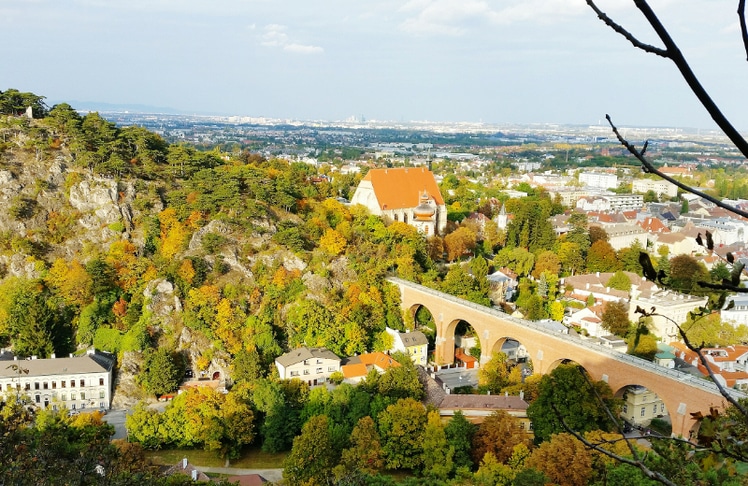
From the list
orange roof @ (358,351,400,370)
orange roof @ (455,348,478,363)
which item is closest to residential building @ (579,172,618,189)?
orange roof @ (455,348,478,363)

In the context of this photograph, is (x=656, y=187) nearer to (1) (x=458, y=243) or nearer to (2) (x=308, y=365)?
(1) (x=458, y=243)

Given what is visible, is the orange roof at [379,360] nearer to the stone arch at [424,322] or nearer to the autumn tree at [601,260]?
the stone arch at [424,322]

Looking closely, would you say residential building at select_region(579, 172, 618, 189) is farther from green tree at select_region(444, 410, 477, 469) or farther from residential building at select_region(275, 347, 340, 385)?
green tree at select_region(444, 410, 477, 469)

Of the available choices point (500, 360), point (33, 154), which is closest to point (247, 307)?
point (500, 360)

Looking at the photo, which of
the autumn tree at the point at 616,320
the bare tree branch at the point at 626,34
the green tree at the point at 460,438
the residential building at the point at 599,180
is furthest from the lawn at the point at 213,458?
the residential building at the point at 599,180

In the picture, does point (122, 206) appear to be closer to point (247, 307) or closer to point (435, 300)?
point (247, 307)

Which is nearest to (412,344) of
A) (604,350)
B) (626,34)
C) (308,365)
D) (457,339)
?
(457,339)
